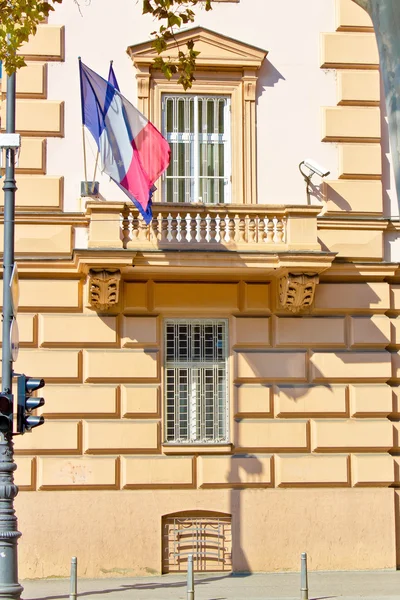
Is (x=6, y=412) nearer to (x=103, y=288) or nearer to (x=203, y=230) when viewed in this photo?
(x=103, y=288)

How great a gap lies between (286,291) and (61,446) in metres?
4.41

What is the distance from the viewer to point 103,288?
62.6 ft

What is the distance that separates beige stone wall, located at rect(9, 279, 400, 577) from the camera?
1917 centimetres

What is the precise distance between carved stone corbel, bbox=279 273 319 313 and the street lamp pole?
510 cm

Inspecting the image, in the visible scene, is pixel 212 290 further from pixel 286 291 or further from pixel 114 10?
pixel 114 10

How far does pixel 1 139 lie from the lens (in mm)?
16281

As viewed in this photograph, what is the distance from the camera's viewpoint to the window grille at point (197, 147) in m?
20.2

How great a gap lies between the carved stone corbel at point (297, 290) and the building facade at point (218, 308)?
1.3 inches

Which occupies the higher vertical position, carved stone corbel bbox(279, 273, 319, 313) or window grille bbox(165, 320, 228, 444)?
carved stone corbel bbox(279, 273, 319, 313)

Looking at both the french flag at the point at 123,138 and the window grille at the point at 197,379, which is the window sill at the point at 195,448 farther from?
the french flag at the point at 123,138

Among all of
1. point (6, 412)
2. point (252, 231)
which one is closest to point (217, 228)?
point (252, 231)

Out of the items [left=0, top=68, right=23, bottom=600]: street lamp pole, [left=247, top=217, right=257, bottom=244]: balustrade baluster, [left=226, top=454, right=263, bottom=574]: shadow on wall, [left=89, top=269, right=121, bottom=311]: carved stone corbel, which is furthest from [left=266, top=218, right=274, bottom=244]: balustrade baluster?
[left=0, top=68, right=23, bottom=600]: street lamp pole

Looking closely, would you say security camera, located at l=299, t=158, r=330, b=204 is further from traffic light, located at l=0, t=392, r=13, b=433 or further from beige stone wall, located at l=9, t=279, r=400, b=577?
traffic light, located at l=0, t=392, r=13, b=433

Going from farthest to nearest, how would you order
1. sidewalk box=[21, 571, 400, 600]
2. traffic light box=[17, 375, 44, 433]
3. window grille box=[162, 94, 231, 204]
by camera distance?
window grille box=[162, 94, 231, 204]
sidewalk box=[21, 571, 400, 600]
traffic light box=[17, 375, 44, 433]
